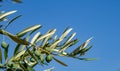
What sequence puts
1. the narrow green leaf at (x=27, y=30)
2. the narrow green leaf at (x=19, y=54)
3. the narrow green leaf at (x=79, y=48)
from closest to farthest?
1. the narrow green leaf at (x=27, y=30)
2. the narrow green leaf at (x=19, y=54)
3. the narrow green leaf at (x=79, y=48)

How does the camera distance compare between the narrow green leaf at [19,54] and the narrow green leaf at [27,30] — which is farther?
the narrow green leaf at [19,54]

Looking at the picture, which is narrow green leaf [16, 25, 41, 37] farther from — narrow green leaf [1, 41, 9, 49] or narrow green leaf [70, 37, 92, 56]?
narrow green leaf [70, 37, 92, 56]

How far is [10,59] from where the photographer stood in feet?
11.6

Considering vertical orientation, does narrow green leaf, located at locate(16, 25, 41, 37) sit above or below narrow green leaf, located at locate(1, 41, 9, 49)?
above

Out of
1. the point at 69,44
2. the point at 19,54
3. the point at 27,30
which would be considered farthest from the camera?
the point at 69,44

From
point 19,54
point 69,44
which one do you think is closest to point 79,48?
point 69,44

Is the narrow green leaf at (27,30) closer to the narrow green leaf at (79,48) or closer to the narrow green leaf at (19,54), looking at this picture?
the narrow green leaf at (19,54)

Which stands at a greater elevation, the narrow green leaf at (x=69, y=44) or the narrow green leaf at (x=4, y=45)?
the narrow green leaf at (x=69, y=44)

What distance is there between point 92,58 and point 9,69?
2.67 feet

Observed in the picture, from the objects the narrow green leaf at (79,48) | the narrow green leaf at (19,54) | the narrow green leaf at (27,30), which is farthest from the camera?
the narrow green leaf at (79,48)

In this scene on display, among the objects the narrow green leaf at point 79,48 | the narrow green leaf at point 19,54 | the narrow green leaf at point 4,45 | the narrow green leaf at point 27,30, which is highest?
the narrow green leaf at point 79,48

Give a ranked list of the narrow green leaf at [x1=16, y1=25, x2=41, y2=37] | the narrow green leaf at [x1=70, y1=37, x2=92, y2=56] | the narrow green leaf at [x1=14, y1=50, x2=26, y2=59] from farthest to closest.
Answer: the narrow green leaf at [x1=70, y1=37, x2=92, y2=56] < the narrow green leaf at [x1=14, y1=50, x2=26, y2=59] < the narrow green leaf at [x1=16, y1=25, x2=41, y2=37]

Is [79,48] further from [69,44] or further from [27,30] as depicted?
[27,30]

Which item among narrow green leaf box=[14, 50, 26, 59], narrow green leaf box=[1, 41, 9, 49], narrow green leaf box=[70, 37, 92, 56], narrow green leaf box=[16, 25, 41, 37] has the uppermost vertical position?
narrow green leaf box=[70, 37, 92, 56]
